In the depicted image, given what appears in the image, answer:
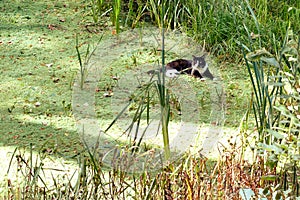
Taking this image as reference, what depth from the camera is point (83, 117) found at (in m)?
3.02

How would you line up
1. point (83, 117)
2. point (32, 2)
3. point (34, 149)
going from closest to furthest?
point (34, 149)
point (83, 117)
point (32, 2)

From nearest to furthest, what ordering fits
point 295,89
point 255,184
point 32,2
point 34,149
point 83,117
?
point 295,89 < point 255,184 < point 34,149 < point 83,117 < point 32,2

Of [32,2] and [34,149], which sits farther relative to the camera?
[32,2]

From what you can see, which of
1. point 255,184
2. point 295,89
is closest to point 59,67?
point 255,184

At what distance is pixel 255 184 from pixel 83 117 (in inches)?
48.0

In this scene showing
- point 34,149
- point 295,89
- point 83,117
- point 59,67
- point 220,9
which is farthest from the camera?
point 220,9

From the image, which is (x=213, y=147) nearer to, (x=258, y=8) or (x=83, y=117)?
(x=83, y=117)

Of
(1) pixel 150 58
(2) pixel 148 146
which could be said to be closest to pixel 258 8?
(1) pixel 150 58

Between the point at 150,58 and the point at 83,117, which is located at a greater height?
the point at 150,58

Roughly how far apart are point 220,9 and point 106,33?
0.76 metres

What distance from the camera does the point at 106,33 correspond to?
3.88m

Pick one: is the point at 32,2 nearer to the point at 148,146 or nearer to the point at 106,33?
the point at 106,33

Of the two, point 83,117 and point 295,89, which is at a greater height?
point 295,89

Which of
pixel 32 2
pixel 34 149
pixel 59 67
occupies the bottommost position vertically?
pixel 34 149
